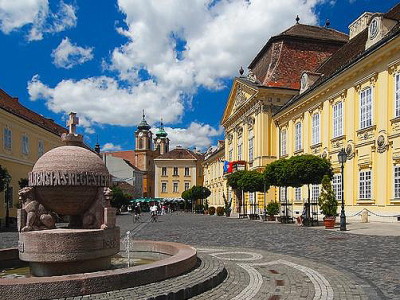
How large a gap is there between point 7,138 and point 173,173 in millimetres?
60392

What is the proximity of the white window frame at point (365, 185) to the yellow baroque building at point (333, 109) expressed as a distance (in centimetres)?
6

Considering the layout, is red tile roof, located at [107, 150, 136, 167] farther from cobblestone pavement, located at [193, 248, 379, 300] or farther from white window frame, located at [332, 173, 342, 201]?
cobblestone pavement, located at [193, 248, 379, 300]

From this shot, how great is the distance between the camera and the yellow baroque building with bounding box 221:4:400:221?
2166cm

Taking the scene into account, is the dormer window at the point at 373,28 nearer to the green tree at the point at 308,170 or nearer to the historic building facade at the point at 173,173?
the green tree at the point at 308,170

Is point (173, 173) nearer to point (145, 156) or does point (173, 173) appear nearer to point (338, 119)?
point (145, 156)

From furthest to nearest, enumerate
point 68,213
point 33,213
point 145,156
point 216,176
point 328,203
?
point 145,156
point 216,176
point 328,203
point 68,213
point 33,213

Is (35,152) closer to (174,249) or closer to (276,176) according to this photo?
(276,176)

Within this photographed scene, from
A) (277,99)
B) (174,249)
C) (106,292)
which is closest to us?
(106,292)

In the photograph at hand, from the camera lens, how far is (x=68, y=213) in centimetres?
754

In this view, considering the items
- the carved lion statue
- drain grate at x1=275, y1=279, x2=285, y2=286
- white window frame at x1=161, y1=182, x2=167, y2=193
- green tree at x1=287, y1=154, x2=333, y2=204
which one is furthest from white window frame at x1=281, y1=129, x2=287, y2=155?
white window frame at x1=161, y1=182, x2=167, y2=193

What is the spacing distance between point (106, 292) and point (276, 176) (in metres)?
20.0

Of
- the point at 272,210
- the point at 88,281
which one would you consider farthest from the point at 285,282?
the point at 272,210

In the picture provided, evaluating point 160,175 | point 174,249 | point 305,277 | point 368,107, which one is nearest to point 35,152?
point 368,107

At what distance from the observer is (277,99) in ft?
129
